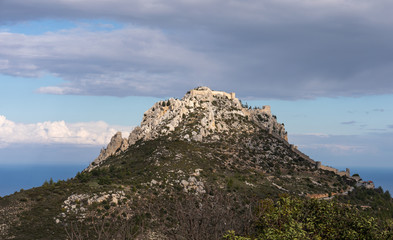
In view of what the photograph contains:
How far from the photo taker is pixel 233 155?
114 m

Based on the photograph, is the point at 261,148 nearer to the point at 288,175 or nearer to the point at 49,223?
the point at 288,175

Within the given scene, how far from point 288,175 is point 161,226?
57.6m

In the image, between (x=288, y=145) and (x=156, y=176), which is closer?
(x=156, y=176)

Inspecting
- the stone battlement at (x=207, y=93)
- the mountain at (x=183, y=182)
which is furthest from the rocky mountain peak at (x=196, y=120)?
the mountain at (x=183, y=182)

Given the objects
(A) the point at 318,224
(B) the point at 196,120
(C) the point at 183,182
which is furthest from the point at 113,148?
(A) the point at 318,224

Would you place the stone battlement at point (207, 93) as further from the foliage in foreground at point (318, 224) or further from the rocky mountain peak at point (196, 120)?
the foliage in foreground at point (318, 224)

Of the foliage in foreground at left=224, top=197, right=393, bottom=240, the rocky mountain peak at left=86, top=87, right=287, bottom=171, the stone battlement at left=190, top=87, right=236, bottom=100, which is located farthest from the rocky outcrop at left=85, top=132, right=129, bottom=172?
the foliage in foreground at left=224, top=197, right=393, bottom=240

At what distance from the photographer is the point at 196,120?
402 feet

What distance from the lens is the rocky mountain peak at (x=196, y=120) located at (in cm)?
11688

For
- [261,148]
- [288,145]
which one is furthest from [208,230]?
[288,145]

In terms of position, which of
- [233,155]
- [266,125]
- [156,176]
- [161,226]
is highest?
[266,125]

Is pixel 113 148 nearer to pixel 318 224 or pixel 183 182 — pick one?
pixel 183 182

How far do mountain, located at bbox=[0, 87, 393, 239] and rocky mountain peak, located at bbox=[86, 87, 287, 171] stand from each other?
40cm

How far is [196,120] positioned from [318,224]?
3368 inches
